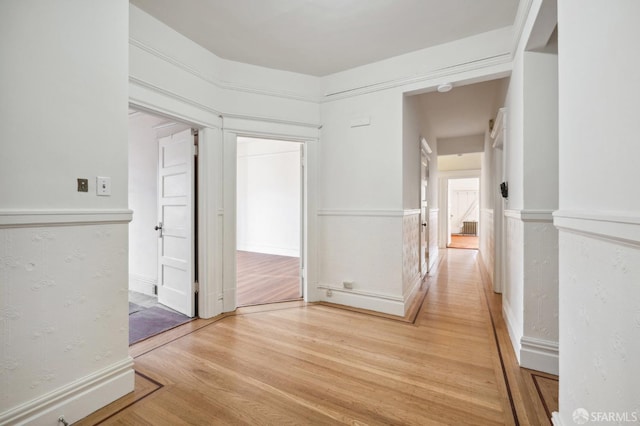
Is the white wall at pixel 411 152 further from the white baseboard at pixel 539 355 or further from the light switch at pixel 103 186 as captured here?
the light switch at pixel 103 186

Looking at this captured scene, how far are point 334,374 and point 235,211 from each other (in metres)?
2.03

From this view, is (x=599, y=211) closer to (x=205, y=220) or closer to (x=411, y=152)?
(x=411, y=152)

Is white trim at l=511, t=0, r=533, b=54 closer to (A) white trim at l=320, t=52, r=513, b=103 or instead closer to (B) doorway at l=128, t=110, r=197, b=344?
(A) white trim at l=320, t=52, r=513, b=103

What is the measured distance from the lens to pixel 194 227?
306cm

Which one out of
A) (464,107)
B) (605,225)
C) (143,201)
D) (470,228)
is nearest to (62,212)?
(605,225)

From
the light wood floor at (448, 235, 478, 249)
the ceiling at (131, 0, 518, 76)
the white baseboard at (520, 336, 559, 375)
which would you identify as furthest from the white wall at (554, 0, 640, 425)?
the light wood floor at (448, 235, 478, 249)

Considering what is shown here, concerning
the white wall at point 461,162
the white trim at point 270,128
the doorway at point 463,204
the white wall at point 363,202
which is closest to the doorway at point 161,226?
the white trim at point 270,128

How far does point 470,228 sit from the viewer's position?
13.1 meters

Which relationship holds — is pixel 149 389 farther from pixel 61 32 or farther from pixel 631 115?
pixel 631 115

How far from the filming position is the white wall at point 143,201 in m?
3.74

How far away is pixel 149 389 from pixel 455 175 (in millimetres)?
8999

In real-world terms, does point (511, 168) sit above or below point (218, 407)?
above

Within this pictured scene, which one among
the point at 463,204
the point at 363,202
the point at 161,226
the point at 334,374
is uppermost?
the point at 463,204

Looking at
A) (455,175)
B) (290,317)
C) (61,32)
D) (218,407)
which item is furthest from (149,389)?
(455,175)
